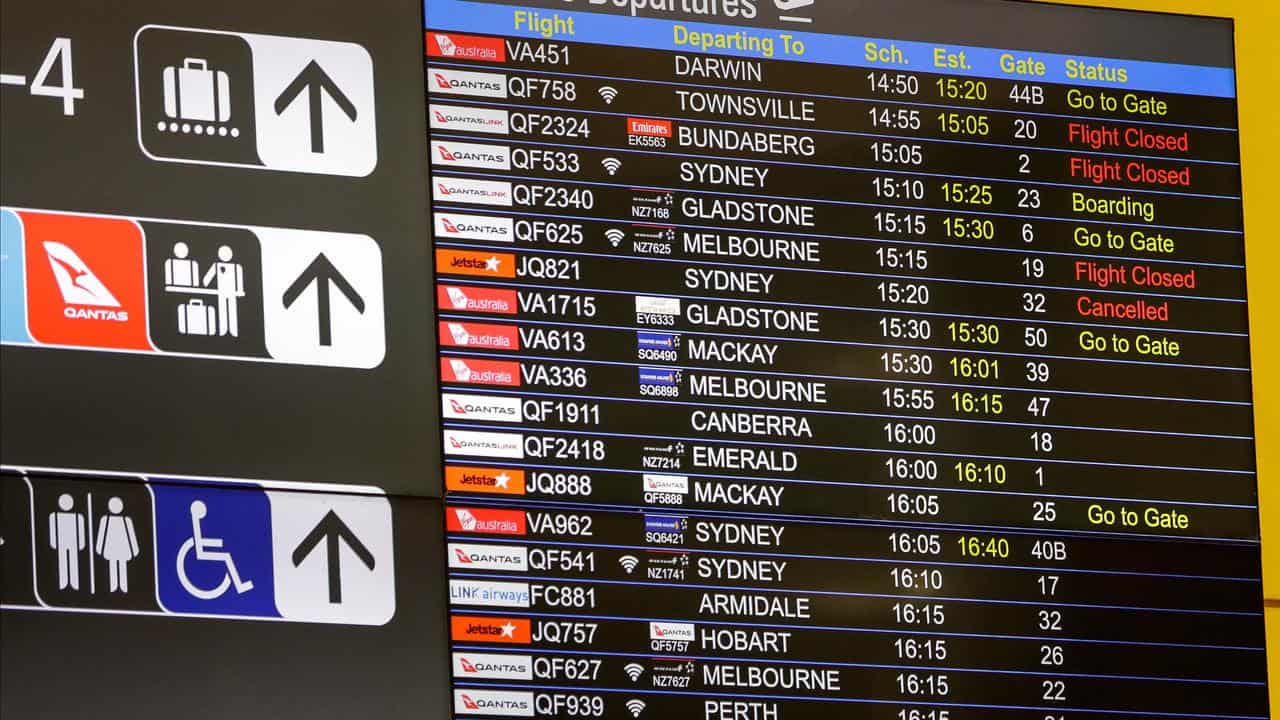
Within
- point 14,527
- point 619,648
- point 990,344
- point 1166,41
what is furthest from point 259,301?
point 1166,41

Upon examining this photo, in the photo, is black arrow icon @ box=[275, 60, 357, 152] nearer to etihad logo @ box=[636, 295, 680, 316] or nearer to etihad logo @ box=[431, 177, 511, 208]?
etihad logo @ box=[431, 177, 511, 208]

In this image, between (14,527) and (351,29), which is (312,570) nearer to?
(14,527)

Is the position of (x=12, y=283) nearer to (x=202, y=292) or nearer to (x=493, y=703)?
(x=202, y=292)

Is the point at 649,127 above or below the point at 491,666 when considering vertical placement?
above

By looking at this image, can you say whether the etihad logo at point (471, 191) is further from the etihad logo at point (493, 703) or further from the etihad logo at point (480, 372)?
the etihad logo at point (493, 703)

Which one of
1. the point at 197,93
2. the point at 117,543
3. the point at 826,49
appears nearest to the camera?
the point at 117,543

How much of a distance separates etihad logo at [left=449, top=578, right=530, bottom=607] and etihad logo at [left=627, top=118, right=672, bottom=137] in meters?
0.86

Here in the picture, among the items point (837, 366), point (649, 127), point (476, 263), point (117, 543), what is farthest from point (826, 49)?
point (117, 543)

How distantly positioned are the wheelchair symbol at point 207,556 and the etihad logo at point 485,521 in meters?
0.37

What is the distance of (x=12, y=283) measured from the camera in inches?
156

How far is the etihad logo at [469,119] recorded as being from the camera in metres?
4.30

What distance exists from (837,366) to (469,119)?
Answer: 2.62ft

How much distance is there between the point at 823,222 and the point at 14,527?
5.08ft

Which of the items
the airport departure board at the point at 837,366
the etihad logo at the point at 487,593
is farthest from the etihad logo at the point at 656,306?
the etihad logo at the point at 487,593
